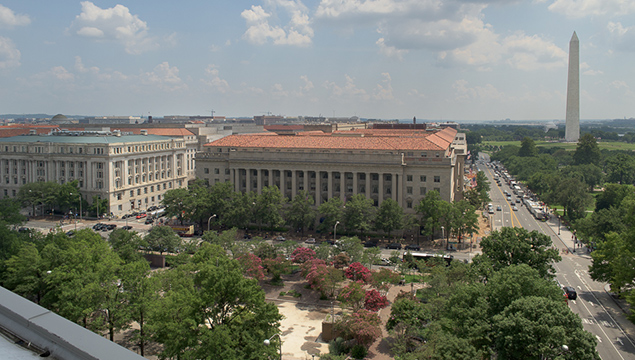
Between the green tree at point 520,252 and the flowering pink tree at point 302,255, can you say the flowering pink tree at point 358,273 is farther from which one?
the green tree at point 520,252

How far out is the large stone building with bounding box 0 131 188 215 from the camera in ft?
359

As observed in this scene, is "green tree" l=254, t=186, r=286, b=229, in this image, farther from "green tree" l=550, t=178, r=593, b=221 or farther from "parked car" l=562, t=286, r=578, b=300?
"green tree" l=550, t=178, r=593, b=221

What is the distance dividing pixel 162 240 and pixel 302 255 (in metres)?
21.8

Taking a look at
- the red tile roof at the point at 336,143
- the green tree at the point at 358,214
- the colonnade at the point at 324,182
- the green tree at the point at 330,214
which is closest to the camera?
the green tree at the point at 358,214

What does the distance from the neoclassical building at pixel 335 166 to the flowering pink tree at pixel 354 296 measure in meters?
43.8

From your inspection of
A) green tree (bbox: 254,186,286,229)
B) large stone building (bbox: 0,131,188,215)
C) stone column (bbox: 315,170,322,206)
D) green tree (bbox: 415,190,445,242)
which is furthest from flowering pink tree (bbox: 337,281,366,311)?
large stone building (bbox: 0,131,188,215)

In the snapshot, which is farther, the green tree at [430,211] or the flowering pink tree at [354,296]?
the green tree at [430,211]

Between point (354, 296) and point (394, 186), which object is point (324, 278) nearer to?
point (354, 296)

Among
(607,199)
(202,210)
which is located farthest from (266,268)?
(607,199)

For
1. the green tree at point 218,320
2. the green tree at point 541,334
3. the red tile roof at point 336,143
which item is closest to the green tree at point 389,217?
the red tile roof at point 336,143

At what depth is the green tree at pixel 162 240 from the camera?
2781 inches

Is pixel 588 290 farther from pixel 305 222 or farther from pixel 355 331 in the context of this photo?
pixel 305 222

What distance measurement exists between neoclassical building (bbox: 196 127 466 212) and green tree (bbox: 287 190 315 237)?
27.0 feet

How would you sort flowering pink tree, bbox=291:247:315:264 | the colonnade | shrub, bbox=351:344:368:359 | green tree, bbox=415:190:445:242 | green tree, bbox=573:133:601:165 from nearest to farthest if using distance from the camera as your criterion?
shrub, bbox=351:344:368:359
flowering pink tree, bbox=291:247:315:264
green tree, bbox=415:190:445:242
the colonnade
green tree, bbox=573:133:601:165
